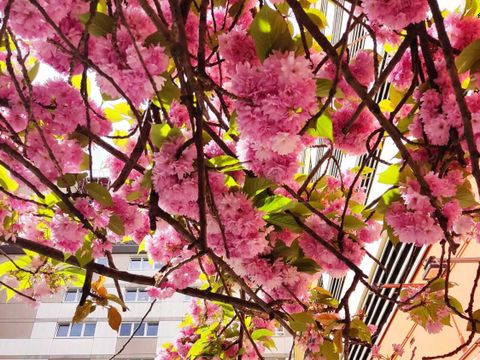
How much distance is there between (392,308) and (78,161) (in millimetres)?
3287

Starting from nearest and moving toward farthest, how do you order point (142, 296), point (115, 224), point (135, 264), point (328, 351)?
point (115, 224), point (328, 351), point (142, 296), point (135, 264)

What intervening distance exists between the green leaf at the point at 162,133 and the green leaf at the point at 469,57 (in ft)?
2.07

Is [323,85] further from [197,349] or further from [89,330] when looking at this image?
[89,330]

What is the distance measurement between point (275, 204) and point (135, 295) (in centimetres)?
1182

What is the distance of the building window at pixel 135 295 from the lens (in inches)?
484

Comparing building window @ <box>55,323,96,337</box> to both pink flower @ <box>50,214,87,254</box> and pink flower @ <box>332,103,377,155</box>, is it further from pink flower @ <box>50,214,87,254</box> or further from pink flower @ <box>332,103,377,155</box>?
pink flower @ <box>332,103,377,155</box>

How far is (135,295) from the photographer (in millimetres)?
12430

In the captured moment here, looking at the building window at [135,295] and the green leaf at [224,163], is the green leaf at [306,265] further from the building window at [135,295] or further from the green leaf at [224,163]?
the building window at [135,295]

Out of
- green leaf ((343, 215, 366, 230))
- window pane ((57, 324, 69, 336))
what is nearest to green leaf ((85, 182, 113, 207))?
green leaf ((343, 215, 366, 230))

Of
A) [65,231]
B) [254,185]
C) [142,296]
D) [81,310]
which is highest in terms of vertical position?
[142,296]

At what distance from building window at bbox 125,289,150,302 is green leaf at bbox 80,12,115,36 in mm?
11864

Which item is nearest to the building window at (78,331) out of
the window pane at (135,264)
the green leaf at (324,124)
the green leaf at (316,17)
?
the window pane at (135,264)

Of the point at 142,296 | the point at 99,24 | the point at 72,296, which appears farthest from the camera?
the point at 72,296

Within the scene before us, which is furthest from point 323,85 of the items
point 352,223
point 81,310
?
point 81,310
